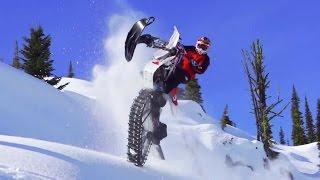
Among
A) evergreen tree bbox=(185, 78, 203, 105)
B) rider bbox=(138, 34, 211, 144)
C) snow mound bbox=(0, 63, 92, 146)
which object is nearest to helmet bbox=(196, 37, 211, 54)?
rider bbox=(138, 34, 211, 144)

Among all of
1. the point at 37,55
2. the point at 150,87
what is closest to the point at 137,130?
the point at 150,87

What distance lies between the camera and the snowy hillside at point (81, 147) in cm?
803

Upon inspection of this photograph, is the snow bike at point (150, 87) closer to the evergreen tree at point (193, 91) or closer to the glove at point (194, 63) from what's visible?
the glove at point (194, 63)

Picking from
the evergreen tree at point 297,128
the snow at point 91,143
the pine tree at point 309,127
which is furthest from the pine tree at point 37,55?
the pine tree at point 309,127

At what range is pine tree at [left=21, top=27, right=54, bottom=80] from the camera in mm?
33906

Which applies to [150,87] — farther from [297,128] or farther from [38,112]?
[297,128]

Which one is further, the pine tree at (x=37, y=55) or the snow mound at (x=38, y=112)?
the pine tree at (x=37, y=55)

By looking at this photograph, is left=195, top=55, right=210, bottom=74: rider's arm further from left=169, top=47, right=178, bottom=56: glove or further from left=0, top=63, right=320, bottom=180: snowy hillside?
left=0, top=63, right=320, bottom=180: snowy hillside

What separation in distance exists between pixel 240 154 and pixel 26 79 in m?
12.0

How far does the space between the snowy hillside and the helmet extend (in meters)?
1.40

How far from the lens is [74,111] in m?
23.0

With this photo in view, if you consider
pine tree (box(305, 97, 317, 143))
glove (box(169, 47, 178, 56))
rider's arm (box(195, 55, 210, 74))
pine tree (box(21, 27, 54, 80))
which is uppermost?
pine tree (box(305, 97, 317, 143))

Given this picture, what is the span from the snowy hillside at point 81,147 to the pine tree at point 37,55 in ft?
21.1

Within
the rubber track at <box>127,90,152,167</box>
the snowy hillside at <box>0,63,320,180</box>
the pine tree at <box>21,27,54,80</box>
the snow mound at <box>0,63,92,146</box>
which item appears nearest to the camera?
the snowy hillside at <box>0,63,320,180</box>
